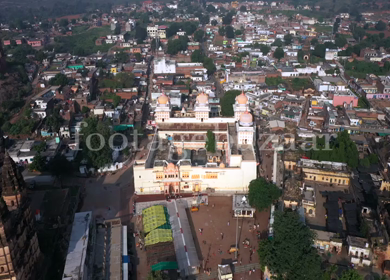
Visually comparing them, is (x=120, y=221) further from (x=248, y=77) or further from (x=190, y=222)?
(x=248, y=77)

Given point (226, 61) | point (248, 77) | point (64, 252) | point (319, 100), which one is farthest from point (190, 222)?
point (226, 61)

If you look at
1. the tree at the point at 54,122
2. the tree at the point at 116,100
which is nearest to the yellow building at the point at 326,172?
the tree at the point at 116,100

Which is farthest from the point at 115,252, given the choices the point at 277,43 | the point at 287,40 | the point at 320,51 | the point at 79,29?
the point at 79,29

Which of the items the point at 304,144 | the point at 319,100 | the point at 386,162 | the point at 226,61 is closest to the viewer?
the point at 386,162

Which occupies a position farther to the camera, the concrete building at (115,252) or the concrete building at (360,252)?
the concrete building at (360,252)

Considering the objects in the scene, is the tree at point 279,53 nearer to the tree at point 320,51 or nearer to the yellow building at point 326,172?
the tree at point 320,51

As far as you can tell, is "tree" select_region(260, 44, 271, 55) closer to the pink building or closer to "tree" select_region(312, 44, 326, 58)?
"tree" select_region(312, 44, 326, 58)
